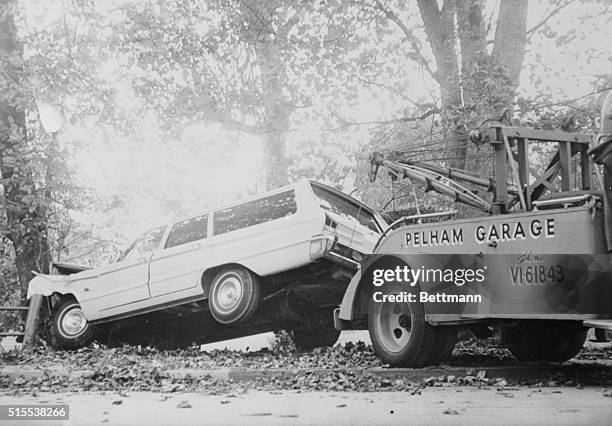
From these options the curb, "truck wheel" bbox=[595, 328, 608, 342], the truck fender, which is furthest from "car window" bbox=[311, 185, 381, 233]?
"truck wheel" bbox=[595, 328, 608, 342]

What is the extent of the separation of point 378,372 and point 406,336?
1.28 ft

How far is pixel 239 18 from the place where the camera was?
8.03m

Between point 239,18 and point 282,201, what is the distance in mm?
2100

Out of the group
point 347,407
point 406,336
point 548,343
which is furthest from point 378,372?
point 548,343

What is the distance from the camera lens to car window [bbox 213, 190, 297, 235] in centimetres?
756

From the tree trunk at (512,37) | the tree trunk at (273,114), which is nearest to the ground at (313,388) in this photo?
the tree trunk at (273,114)

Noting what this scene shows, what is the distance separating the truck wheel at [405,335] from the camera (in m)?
5.90

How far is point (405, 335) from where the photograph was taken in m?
6.10

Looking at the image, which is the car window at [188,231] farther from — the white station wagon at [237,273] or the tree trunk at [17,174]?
the tree trunk at [17,174]

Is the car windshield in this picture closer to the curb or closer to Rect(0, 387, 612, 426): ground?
the curb

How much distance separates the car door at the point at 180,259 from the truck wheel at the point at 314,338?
1.37 m

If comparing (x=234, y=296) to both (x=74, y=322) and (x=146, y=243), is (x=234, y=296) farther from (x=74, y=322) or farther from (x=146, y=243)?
(x=74, y=322)

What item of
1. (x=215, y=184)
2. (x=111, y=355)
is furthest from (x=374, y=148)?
(x=111, y=355)

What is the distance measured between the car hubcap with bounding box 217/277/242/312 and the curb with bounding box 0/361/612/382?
4.13ft
